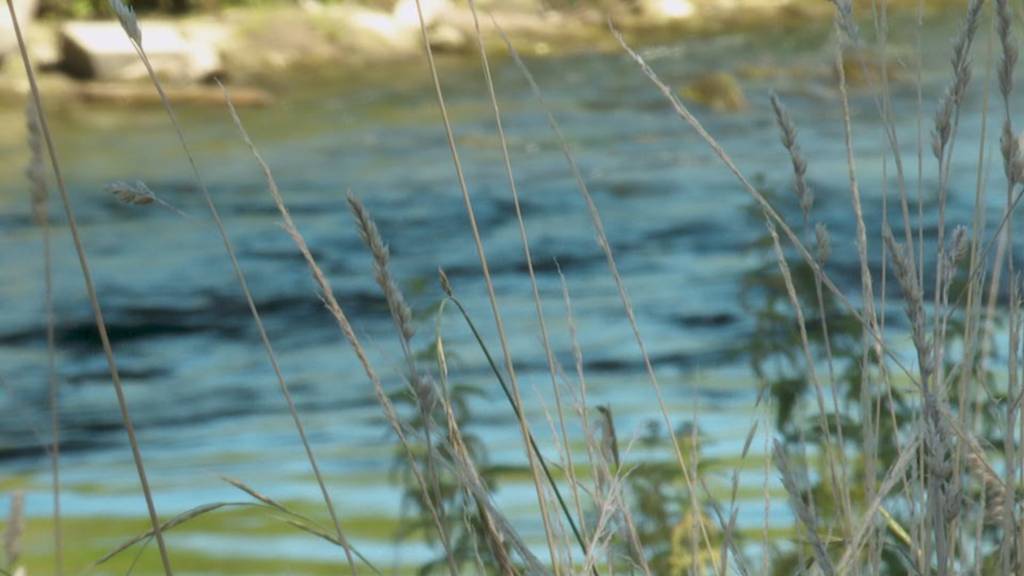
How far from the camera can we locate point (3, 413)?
5102 mm

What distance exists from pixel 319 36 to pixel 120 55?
1999 mm

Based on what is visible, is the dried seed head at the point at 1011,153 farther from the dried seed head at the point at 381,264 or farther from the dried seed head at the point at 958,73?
the dried seed head at the point at 381,264

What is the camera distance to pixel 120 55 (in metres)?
12.1

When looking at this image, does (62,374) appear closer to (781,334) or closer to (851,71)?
(781,334)

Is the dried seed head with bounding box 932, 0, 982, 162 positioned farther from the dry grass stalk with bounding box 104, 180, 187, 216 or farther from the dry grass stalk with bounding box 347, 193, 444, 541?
the dry grass stalk with bounding box 104, 180, 187, 216

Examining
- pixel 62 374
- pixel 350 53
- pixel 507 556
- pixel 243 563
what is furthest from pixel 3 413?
pixel 350 53

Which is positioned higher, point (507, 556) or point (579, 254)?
point (507, 556)

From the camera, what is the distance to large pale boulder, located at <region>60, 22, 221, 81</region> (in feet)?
39.2

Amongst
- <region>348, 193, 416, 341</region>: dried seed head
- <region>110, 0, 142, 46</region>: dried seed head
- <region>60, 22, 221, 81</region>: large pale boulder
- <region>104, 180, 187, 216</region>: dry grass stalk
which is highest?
<region>110, 0, 142, 46</region>: dried seed head

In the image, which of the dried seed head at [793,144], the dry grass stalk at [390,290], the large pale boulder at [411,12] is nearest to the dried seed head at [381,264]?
the dry grass stalk at [390,290]

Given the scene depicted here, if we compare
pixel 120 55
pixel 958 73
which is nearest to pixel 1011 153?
pixel 958 73

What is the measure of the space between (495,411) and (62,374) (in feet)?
5.46

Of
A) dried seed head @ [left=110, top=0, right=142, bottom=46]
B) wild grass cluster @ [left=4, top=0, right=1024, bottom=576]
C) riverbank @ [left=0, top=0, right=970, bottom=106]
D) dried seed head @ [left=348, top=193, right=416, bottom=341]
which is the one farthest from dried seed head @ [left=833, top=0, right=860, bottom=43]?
riverbank @ [left=0, top=0, right=970, bottom=106]

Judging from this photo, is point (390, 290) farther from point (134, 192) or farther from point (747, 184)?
point (747, 184)
